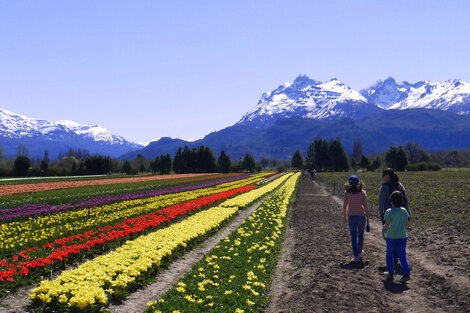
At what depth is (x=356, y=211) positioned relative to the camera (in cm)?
1101

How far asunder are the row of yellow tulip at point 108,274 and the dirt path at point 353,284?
378 cm

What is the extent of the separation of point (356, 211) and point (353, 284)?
2.62 m

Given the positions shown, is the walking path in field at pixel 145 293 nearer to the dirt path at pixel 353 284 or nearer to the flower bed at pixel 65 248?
the flower bed at pixel 65 248

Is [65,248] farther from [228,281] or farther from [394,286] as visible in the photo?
[394,286]

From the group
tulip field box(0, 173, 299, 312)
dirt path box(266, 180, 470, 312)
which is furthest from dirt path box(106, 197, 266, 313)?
dirt path box(266, 180, 470, 312)

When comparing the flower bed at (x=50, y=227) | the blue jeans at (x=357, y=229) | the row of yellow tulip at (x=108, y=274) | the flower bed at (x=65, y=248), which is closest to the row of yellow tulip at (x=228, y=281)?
the row of yellow tulip at (x=108, y=274)

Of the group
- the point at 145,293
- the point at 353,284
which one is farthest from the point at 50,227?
the point at 353,284

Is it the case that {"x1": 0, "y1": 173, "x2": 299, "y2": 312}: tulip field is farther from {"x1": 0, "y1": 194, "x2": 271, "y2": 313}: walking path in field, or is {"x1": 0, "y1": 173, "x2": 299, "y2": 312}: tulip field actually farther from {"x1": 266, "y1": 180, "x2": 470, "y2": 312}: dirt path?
{"x1": 266, "y1": 180, "x2": 470, "y2": 312}: dirt path

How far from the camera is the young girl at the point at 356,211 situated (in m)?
11.0

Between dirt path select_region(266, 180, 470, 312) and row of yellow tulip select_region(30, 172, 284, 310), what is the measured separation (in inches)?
149

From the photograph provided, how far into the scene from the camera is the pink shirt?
10969mm

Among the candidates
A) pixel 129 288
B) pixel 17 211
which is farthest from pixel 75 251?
pixel 17 211

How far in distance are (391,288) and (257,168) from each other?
148 meters

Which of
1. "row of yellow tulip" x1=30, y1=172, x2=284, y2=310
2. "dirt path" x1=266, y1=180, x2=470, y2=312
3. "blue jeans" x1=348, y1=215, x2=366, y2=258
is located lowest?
"dirt path" x1=266, y1=180, x2=470, y2=312
